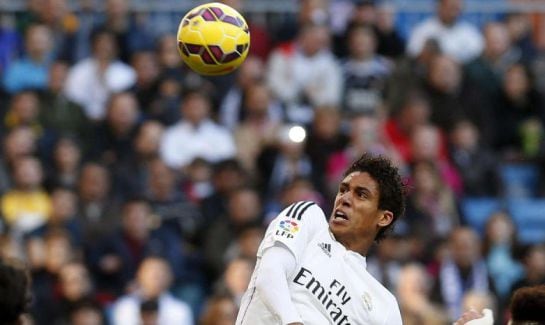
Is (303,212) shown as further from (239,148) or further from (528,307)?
(239,148)

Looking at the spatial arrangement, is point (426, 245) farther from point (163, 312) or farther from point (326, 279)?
point (326, 279)

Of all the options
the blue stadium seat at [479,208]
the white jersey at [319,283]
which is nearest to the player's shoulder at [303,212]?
the white jersey at [319,283]

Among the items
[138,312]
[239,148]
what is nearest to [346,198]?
[138,312]

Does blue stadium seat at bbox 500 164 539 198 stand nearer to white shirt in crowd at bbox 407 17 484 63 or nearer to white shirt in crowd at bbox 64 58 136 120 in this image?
white shirt in crowd at bbox 407 17 484 63

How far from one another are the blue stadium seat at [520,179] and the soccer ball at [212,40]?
24.3 ft

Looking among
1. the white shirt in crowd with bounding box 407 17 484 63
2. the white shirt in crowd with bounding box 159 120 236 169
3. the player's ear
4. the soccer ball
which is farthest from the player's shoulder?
the white shirt in crowd with bounding box 407 17 484 63

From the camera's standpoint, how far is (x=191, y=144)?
15117mm

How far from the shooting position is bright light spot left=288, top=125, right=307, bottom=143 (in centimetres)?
1357

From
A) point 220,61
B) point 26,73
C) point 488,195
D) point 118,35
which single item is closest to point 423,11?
point 488,195

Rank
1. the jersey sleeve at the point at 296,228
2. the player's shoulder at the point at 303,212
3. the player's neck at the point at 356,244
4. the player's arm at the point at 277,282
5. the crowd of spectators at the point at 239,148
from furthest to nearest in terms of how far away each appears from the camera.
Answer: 1. the crowd of spectators at the point at 239,148
2. the player's neck at the point at 356,244
3. the player's shoulder at the point at 303,212
4. the jersey sleeve at the point at 296,228
5. the player's arm at the point at 277,282

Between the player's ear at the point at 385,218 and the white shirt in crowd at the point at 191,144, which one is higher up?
the white shirt in crowd at the point at 191,144

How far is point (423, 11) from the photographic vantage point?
17.9m

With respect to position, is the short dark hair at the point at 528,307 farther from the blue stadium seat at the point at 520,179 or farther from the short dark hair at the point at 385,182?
the blue stadium seat at the point at 520,179

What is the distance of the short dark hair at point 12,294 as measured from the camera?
5.77 m
